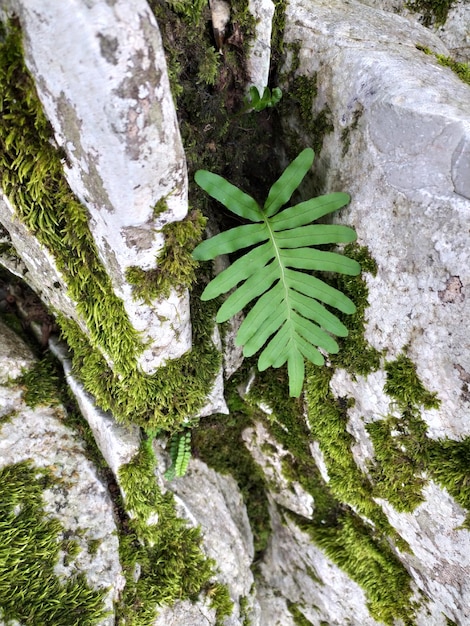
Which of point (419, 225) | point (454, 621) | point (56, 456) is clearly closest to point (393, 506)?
point (454, 621)

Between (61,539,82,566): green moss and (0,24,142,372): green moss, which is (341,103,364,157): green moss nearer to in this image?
(0,24,142,372): green moss

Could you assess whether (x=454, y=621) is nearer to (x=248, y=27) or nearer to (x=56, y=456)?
(x=56, y=456)

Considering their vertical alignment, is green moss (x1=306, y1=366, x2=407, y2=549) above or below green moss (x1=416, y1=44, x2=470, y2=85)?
below

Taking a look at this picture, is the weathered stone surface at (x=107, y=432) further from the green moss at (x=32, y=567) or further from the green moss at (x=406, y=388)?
the green moss at (x=406, y=388)

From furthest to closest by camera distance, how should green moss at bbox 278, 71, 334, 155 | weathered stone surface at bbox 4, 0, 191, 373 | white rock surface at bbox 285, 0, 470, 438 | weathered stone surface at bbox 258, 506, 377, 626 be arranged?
weathered stone surface at bbox 258, 506, 377, 626 < green moss at bbox 278, 71, 334, 155 < white rock surface at bbox 285, 0, 470, 438 < weathered stone surface at bbox 4, 0, 191, 373

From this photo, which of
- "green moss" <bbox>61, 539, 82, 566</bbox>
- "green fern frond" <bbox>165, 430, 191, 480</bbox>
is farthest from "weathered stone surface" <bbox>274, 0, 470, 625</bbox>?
"green moss" <bbox>61, 539, 82, 566</bbox>

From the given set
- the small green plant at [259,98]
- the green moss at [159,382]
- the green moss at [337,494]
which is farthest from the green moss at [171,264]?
the green moss at [337,494]
